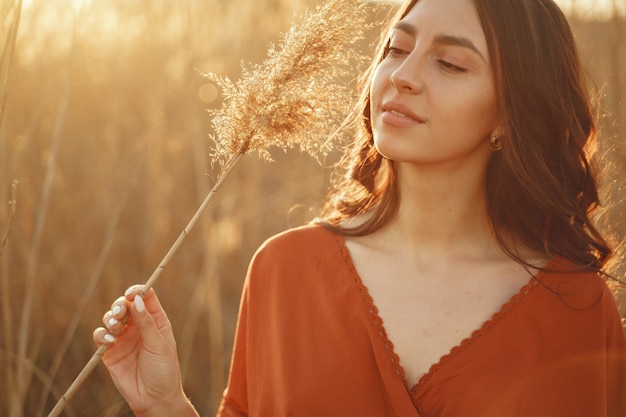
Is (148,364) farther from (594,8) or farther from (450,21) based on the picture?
(594,8)

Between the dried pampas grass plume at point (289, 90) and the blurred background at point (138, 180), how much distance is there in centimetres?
109

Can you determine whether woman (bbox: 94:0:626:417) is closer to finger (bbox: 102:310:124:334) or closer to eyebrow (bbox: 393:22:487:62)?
eyebrow (bbox: 393:22:487:62)

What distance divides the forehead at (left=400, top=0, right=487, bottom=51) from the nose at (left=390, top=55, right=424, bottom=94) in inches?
3.5

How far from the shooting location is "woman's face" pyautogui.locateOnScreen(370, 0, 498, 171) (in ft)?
4.96

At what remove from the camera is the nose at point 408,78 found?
1.50 metres

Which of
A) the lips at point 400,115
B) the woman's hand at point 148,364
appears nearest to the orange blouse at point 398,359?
the woman's hand at point 148,364

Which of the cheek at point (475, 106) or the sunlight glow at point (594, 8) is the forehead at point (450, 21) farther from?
the sunlight glow at point (594, 8)

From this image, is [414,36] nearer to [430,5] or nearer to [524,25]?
[430,5]

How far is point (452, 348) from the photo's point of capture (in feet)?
5.02

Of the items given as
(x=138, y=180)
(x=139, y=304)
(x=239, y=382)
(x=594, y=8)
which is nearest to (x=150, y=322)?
(x=139, y=304)

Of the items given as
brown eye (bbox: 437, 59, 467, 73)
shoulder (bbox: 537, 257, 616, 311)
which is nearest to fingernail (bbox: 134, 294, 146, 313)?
brown eye (bbox: 437, 59, 467, 73)

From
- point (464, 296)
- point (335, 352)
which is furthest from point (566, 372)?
point (335, 352)

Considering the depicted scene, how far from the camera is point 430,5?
1.58 meters

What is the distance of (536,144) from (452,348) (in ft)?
1.83
